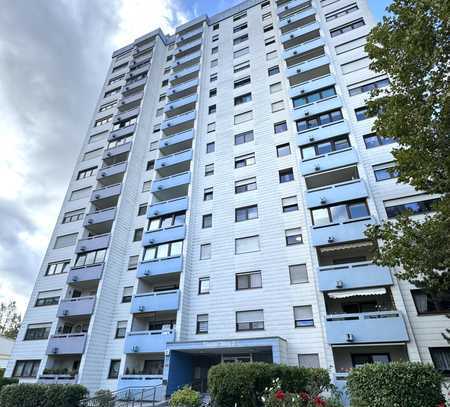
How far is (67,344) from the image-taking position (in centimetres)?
2317

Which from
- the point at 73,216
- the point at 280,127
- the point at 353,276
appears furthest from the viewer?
the point at 73,216

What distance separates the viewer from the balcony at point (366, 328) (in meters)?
15.9

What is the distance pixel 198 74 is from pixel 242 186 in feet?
64.7

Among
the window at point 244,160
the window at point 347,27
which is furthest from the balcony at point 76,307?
the window at point 347,27

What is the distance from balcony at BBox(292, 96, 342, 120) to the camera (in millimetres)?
25750

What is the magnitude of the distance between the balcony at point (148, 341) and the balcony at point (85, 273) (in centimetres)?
A: 617

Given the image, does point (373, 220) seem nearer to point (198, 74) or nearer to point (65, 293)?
point (65, 293)

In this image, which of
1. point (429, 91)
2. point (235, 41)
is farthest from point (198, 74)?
point (429, 91)

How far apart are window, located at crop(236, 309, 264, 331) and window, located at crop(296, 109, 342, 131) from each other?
15936 millimetres

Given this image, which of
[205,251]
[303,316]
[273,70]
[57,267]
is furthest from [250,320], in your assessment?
[273,70]

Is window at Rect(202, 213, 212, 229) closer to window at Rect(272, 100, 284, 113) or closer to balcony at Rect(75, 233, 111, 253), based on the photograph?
balcony at Rect(75, 233, 111, 253)

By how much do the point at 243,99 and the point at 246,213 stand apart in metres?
14.2

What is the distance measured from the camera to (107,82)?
155ft

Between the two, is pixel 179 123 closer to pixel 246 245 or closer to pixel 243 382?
pixel 246 245
